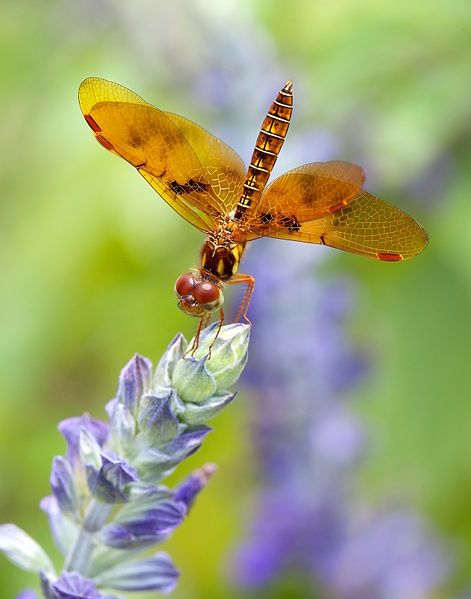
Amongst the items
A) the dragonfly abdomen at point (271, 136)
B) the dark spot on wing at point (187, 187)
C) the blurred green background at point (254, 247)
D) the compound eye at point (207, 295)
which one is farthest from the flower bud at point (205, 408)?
the blurred green background at point (254, 247)

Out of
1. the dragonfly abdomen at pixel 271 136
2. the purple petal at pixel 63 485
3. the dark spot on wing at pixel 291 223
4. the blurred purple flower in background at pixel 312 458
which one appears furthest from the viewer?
the blurred purple flower in background at pixel 312 458

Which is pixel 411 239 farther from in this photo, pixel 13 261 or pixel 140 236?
pixel 13 261

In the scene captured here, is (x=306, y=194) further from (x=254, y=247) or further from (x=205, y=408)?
(x=254, y=247)

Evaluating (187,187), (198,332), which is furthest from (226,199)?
(198,332)

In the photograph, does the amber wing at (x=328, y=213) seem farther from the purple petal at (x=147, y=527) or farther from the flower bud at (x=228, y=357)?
the purple petal at (x=147, y=527)

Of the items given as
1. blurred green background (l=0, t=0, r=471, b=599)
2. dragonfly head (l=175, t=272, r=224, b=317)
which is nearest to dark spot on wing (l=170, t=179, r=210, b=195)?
dragonfly head (l=175, t=272, r=224, b=317)

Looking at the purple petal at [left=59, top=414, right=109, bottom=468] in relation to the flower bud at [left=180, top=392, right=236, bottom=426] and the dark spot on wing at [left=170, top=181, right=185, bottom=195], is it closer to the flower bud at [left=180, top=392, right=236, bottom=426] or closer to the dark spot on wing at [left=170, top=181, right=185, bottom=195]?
the flower bud at [left=180, top=392, right=236, bottom=426]
